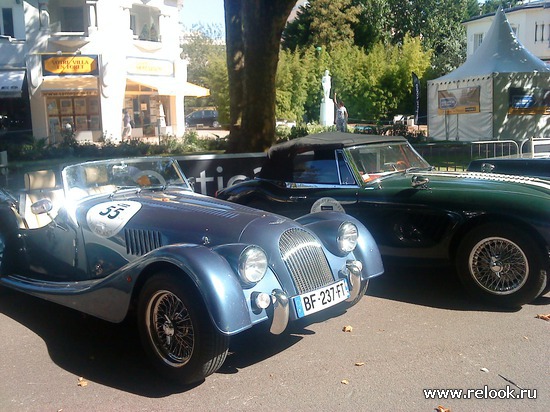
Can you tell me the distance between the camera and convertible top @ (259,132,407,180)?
23.9ft

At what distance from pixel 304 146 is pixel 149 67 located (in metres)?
25.2

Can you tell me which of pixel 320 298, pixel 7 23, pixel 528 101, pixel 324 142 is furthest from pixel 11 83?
pixel 320 298

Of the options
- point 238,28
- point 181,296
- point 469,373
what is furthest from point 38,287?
point 238,28

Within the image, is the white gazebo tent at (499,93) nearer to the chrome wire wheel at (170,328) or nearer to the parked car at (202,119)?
the chrome wire wheel at (170,328)

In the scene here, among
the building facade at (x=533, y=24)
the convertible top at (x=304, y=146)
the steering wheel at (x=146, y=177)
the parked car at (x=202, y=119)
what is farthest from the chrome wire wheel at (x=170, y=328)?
the building facade at (x=533, y=24)

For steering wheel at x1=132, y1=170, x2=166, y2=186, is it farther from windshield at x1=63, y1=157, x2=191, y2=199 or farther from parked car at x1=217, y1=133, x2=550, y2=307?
parked car at x1=217, y1=133, x2=550, y2=307

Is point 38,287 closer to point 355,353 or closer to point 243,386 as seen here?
point 243,386

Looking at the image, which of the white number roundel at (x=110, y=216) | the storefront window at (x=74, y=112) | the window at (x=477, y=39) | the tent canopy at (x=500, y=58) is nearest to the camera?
the white number roundel at (x=110, y=216)

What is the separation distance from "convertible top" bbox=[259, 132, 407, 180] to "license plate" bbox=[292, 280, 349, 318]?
103 inches

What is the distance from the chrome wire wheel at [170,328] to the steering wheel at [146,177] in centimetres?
210

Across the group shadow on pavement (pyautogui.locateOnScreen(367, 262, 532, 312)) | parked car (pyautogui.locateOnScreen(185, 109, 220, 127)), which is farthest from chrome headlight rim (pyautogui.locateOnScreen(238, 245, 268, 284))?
parked car (pyautogui.locateOnScreen(185, 109, 220, 127))

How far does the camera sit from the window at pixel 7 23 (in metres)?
28.8

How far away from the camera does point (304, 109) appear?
37.4 meters

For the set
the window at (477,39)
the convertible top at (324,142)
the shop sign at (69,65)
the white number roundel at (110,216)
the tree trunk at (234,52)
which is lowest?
the white number roundel at (110,216)
